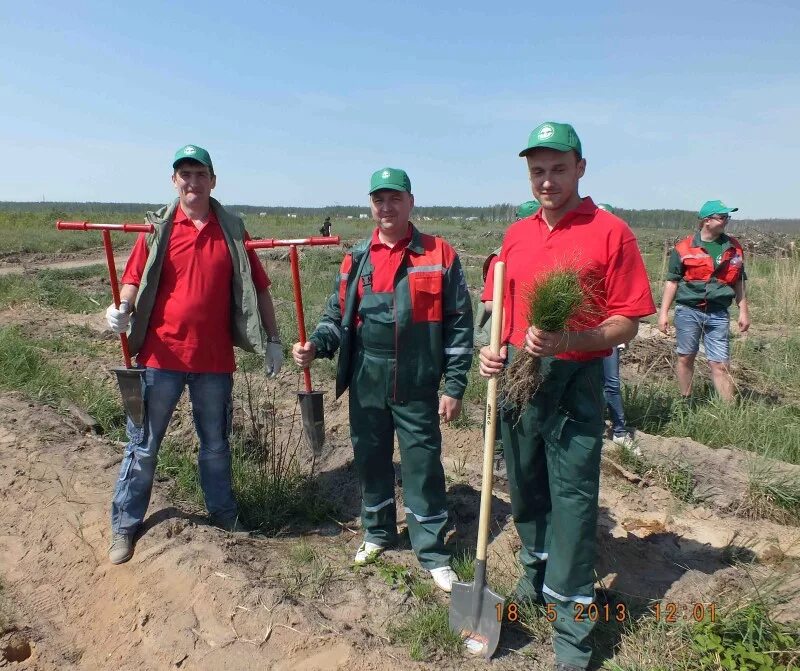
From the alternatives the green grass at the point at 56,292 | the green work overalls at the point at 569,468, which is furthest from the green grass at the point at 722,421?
the green grass at the point at 56,292

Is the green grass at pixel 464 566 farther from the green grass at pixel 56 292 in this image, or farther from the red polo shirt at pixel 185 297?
the green grass at pixel 56 292

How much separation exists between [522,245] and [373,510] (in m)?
1.69

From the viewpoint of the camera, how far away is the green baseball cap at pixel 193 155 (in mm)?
3107

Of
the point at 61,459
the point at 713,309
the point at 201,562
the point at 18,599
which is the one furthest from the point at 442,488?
the point at 713,309

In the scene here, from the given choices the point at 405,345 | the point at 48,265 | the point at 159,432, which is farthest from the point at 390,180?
the point at 48,265

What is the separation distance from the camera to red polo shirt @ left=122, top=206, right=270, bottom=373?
3.19 metres

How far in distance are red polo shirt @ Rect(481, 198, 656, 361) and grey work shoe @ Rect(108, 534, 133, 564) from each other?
2.47m

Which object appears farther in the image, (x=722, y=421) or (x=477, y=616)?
(x=722, y=421)

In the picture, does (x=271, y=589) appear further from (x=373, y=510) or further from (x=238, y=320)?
(x=238, y=320)

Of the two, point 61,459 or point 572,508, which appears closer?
point 572,508

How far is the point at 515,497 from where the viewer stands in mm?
2801

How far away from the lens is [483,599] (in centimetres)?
270

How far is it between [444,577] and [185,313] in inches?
74.8

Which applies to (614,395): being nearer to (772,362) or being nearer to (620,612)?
(620,612)
